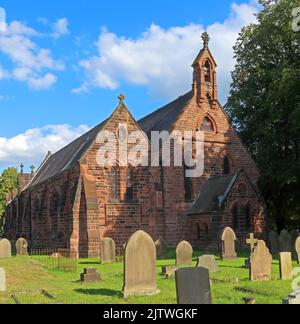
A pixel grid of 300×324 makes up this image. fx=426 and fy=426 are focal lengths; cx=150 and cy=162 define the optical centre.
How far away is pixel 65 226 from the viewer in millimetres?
27266

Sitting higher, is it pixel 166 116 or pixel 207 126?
pixel 166 116

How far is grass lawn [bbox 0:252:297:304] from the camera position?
10.7 metres

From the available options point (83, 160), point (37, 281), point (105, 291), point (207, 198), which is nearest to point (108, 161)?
point (83, 160)

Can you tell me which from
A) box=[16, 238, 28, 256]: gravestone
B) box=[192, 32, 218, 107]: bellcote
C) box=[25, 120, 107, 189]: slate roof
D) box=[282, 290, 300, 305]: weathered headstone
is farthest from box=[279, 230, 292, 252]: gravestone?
box=[16, 238, 28, 256]: gravestone

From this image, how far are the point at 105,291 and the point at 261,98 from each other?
24687 mm

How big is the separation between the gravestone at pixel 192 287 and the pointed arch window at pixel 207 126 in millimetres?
23892

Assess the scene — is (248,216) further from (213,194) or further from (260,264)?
(260,264)

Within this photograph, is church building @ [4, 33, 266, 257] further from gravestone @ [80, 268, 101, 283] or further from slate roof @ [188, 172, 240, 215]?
gravestone @ [80, 268, 101, 283]

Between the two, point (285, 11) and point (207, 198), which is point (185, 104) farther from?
point (285, 11)

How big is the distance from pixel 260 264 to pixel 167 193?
15.5 metres

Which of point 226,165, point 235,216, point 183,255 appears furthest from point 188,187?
point 183,255

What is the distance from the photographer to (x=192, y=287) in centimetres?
856

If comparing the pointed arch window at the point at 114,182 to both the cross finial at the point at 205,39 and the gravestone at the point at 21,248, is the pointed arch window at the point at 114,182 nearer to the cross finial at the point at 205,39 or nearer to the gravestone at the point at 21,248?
the gravestone at the point at 21,248

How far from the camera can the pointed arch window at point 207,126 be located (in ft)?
105
